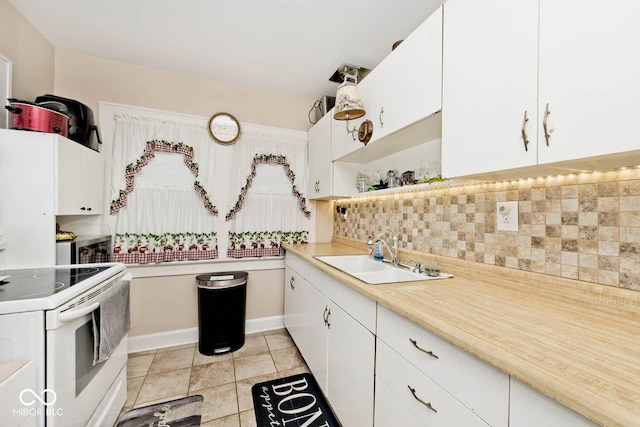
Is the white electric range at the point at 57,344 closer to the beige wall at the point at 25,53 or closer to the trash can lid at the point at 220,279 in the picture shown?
the trash can lid at the point at 220,279

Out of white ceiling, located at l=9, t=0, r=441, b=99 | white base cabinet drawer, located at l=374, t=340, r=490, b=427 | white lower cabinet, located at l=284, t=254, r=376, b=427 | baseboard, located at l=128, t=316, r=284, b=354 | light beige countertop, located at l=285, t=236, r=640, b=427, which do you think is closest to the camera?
light beige countertop, located at l=285, t=236, r=640, b=427

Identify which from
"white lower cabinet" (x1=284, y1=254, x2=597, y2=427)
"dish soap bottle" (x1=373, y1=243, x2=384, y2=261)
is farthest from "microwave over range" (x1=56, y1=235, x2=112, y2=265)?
"dish soap bottle" (x1=373, y1=243, x2=384, y2=261)

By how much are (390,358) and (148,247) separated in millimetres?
2192

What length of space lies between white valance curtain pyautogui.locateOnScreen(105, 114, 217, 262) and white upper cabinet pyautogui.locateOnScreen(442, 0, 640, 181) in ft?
6.97

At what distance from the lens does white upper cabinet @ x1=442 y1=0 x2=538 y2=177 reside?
875 millimetres

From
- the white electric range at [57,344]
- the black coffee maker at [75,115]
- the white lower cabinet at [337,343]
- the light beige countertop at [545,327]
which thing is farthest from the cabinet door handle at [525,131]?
the black coffee maker at [75,115]

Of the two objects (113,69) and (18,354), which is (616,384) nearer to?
(18,354)

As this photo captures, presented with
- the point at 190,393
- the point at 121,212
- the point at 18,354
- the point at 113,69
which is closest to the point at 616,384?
the point at 18,354

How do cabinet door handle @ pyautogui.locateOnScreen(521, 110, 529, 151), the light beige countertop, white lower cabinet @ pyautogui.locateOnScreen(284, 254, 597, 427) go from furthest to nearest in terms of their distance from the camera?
cabinet door handle @ pyautogui.locateOnScreen(521, 110, 529, 151) → white lower cabinet @ pyautogui.locateOnScreen(284, 254, 597, 427) → the light beige countertop

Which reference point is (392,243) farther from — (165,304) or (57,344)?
(165,304)

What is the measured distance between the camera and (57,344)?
3.35 feet

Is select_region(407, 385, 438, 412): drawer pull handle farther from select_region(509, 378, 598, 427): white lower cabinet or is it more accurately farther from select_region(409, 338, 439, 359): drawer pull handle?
select_region(509, 378, 598, 427): white lower cabinet

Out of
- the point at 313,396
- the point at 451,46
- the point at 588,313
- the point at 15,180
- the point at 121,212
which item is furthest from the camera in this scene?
the point at 121,212

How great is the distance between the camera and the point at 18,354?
0.96 meters
